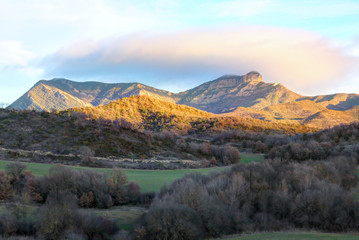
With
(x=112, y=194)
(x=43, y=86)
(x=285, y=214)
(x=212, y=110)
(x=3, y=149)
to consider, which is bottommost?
(x=285, y=214)

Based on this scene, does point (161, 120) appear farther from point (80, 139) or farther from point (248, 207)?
point (248, 207)

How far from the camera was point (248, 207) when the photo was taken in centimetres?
1752

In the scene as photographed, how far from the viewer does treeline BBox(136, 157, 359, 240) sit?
14156mm

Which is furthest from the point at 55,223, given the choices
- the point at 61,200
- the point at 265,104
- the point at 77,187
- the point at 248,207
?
the point at 265,104

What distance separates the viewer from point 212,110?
197m

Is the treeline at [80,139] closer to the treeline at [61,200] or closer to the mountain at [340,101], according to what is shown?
the treeline at [61,200]

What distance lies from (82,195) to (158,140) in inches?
1043

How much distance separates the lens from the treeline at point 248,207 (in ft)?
46.4

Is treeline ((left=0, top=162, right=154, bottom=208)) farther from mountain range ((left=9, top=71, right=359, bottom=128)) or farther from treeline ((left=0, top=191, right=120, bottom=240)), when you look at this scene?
mountain range ((left=9, top=71, right=359, bottom=128))

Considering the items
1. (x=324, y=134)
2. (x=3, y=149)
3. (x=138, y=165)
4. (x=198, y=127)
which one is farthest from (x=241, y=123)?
(x=3, y=149)

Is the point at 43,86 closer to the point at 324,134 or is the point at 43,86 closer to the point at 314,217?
the point at 324,134

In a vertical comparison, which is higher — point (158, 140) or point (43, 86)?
point (43, 86)

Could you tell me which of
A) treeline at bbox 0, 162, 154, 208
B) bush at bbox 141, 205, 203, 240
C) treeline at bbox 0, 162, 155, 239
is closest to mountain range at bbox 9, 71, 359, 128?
treeline at bbox 0, 162, 154, 208

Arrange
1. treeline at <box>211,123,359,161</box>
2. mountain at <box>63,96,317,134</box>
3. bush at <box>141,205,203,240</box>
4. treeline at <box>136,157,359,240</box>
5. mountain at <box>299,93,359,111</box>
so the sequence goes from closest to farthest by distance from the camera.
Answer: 1. bush at <box>141,205,203,240</box>
2. treeline at <box>136,157,359,240</box>
3. treeline at <box>211,123,359,161</box>
4. mountain at <box>63,96,317,134</box>
5. mountain at <box>299,93,359,111</box>
